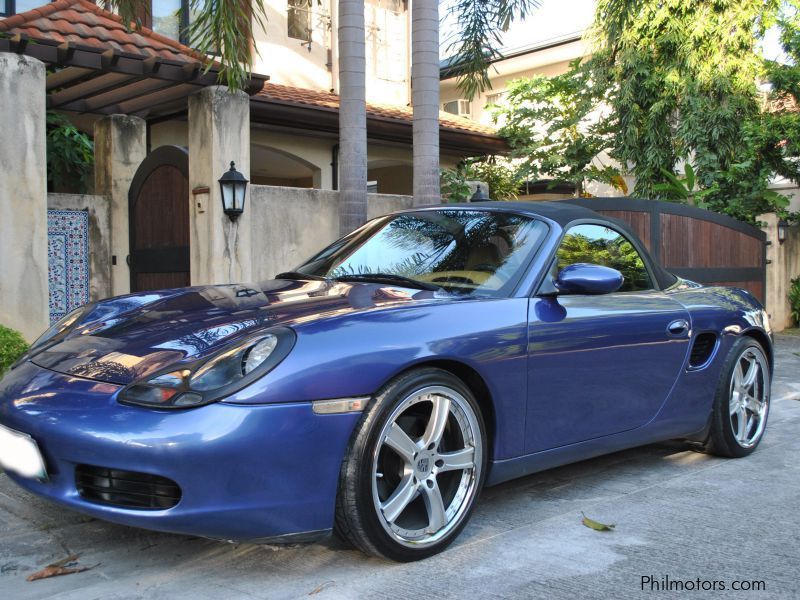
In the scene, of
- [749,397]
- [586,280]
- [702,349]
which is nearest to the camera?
[586,280]

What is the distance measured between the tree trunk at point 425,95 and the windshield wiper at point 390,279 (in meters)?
5.93

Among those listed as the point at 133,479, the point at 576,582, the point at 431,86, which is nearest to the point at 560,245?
the point at 576,582

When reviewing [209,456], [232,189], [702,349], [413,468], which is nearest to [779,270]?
[232,189]

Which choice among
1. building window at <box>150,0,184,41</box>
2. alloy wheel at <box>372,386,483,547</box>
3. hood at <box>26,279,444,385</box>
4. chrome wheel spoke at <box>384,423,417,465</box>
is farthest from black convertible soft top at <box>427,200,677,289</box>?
building window at <box>150,0,184,41</box>

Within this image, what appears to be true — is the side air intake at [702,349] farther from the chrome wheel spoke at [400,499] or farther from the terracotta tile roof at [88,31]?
the terracotta tile roof at [88,31]

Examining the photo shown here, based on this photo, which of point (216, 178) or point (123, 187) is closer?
point (216, 178)

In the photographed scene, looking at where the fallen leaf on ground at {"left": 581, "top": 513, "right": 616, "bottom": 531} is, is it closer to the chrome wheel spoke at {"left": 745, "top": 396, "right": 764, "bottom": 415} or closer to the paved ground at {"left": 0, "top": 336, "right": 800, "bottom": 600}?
the paved ground at {"left": 0, "top": 336, "right": 800, "bottom": 600}

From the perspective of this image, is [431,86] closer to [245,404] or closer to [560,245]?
[560,245]

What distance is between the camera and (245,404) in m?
2.70

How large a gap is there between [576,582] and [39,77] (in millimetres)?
6671

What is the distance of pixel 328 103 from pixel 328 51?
2375 millimetres

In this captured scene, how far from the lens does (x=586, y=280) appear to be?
12.1 ft

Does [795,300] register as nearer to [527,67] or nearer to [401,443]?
[527,67]

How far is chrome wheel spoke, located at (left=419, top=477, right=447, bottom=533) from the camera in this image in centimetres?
315
